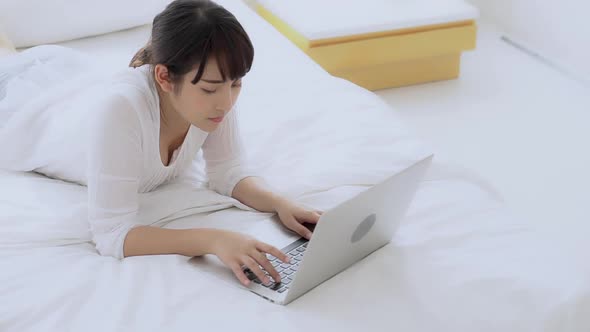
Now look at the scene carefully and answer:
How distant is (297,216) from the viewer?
4.99 feet

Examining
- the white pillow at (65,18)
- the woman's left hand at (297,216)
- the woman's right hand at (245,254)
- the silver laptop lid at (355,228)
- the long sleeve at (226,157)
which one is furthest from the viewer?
the white pillow at (65,18)

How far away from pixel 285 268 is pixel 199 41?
41 centimetres

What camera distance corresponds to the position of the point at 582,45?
3221mm

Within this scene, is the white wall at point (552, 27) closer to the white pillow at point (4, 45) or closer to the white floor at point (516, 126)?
the white floor at point (516, 126)

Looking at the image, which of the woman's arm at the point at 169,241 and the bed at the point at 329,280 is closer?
the bed at the point at 329,280

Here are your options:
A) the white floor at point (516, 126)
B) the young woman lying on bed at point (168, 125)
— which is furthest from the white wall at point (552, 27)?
the young woman lying on bed at point (168, 125)

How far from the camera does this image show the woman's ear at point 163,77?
143 centimetres

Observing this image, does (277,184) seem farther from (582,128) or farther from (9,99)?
Result: (582,128)

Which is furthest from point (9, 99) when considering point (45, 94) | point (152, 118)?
point (152, 118)

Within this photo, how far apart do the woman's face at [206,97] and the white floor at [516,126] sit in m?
1.11

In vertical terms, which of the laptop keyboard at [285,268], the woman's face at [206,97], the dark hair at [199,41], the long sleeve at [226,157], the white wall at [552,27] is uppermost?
the dark hair at [199,41]

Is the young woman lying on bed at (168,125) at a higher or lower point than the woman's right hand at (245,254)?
higher

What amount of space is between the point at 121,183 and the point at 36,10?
1205 millimetres

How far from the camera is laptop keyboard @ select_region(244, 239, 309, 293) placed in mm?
1339
